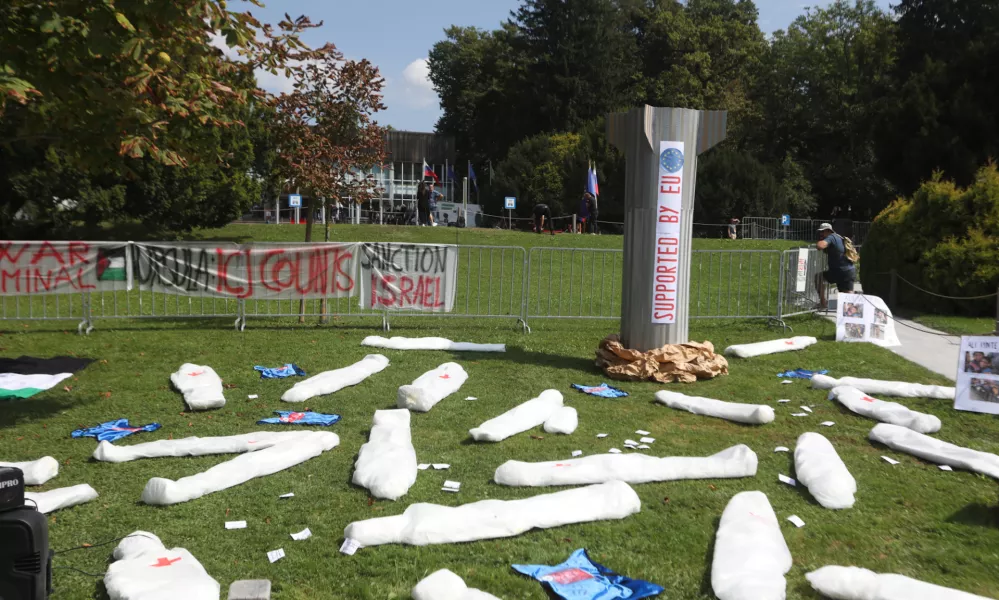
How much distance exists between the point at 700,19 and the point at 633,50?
7.13 metres

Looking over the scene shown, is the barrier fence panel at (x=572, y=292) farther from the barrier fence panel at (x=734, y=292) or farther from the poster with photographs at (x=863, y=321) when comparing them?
the poster with photographs at (x=863, y=321)

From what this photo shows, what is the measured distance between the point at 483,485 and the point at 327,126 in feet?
27.1

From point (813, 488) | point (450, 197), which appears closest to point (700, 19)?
point (450, 197)

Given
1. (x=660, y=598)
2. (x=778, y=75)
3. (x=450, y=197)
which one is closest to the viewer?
(x=660, y=598)

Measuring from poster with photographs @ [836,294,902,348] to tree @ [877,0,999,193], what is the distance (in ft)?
51.6

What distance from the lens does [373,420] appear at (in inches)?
285

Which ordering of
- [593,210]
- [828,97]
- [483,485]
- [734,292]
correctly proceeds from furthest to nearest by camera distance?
[828,97] < [593,210] < [734,292] < [483,485]

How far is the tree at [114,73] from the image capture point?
644 centimetres

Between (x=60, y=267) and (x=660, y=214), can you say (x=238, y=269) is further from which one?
(x=660, y=214)

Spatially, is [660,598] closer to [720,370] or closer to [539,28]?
[720,370]

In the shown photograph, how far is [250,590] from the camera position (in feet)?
11.5

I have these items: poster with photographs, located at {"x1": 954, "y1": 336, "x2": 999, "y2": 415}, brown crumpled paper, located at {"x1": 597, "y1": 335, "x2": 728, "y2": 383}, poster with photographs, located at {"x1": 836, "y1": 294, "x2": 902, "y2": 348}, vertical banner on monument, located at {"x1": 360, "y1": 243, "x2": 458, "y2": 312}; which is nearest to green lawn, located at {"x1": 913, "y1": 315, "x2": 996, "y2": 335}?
poster with photographs, located at {"x1": 836, "y1": 294, "x2": 902, "y2": 348}

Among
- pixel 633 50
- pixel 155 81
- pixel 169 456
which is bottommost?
pixel 169 456

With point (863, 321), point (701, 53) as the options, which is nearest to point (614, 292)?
point (863, 321)
